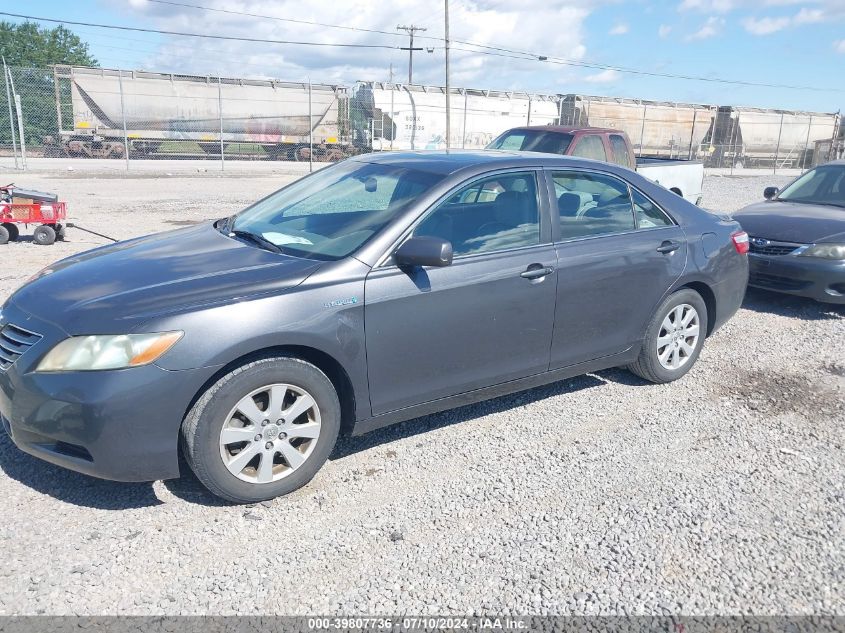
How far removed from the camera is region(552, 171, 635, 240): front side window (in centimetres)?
437

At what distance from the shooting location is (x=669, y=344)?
504 cm

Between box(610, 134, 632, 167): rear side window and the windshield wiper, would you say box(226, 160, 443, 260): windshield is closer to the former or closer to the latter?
the windshield wiper

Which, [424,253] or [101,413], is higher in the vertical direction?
[424,253]

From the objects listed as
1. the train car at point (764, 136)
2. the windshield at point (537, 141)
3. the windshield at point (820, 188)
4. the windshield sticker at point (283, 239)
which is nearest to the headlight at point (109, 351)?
the windshield sticker at point (283, 239)

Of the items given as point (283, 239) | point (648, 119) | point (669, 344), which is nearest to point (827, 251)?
point (669, 344)

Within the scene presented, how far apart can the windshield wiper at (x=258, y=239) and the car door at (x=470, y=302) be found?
0.68m

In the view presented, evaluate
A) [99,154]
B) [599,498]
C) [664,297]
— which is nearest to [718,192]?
[664,297]

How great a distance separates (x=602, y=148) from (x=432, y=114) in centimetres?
2305

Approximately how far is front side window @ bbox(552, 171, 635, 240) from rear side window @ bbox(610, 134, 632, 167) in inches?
258

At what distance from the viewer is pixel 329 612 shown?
2695mm

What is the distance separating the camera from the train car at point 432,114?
3167 cm

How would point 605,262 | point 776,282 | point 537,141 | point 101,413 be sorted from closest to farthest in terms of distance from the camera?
Answer: point 101,413
point 605,262
point 776,282
point 537,141

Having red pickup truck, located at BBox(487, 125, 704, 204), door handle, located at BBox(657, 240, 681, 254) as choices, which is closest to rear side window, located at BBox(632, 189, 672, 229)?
door handle, located at BBox(657, 240, 681, 254)

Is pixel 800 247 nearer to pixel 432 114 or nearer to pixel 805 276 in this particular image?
pixel 805 276
